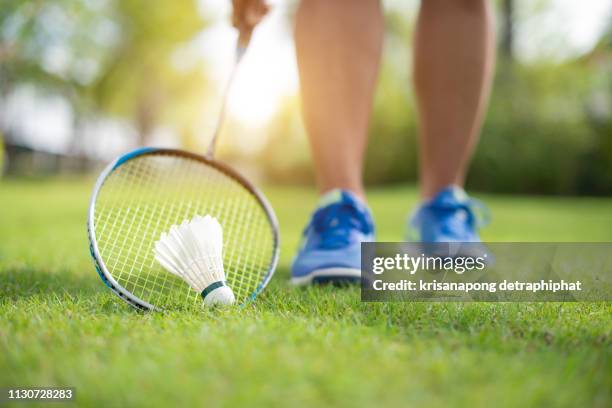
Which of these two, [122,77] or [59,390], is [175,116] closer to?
[122,77]

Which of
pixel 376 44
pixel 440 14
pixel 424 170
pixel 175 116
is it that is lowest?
pixel 424 170

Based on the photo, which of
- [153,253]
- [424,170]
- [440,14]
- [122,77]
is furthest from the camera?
[122,77]

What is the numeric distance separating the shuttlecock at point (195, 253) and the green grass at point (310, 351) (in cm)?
13

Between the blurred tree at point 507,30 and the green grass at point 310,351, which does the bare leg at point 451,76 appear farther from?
the blurred tree at point 507,30

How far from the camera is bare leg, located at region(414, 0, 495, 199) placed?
1.88 m

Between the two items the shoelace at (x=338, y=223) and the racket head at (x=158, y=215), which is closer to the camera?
the racket head at (x=158, y=215)

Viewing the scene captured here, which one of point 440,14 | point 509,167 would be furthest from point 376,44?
point 509,167

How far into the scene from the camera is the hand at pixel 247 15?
5.25 feet

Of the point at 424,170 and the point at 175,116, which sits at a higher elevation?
the point at 175,116

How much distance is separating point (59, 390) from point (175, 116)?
17.8m

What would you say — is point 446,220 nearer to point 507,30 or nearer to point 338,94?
point 338,94

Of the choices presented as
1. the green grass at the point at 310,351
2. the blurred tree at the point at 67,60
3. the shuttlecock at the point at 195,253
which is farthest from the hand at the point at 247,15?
the blurred tree at the point at 67,60

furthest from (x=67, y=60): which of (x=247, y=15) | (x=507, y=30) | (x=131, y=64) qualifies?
(x=247, y=15)

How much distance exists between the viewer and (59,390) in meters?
0.76
